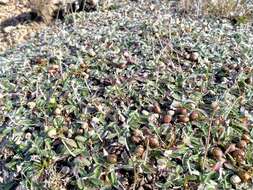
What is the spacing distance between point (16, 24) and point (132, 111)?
3.22 metres

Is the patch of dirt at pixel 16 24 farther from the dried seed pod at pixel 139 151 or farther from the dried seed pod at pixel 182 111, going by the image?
the dried seed pod at pixel 139 151

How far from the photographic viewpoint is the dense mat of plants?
7.32 feet

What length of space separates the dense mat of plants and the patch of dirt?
1.17 m

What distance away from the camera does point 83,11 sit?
4.57m

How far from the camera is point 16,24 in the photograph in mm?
5336

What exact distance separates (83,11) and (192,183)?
2834mm

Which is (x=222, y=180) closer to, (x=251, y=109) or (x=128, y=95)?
(x=251, y=109)

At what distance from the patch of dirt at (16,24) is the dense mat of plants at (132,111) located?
1.17m

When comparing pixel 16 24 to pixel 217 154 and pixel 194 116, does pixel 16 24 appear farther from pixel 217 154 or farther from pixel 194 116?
pixel 217 154

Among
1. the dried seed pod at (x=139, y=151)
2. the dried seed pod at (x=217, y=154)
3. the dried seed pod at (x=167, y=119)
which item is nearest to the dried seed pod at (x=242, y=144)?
the dried seed pod at (x=217, y=154)

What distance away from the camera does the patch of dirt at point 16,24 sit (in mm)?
4824

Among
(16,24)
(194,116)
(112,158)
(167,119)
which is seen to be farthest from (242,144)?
(16,24)

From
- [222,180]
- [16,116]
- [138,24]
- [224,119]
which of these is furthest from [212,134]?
[138,24]

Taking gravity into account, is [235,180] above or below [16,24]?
above
